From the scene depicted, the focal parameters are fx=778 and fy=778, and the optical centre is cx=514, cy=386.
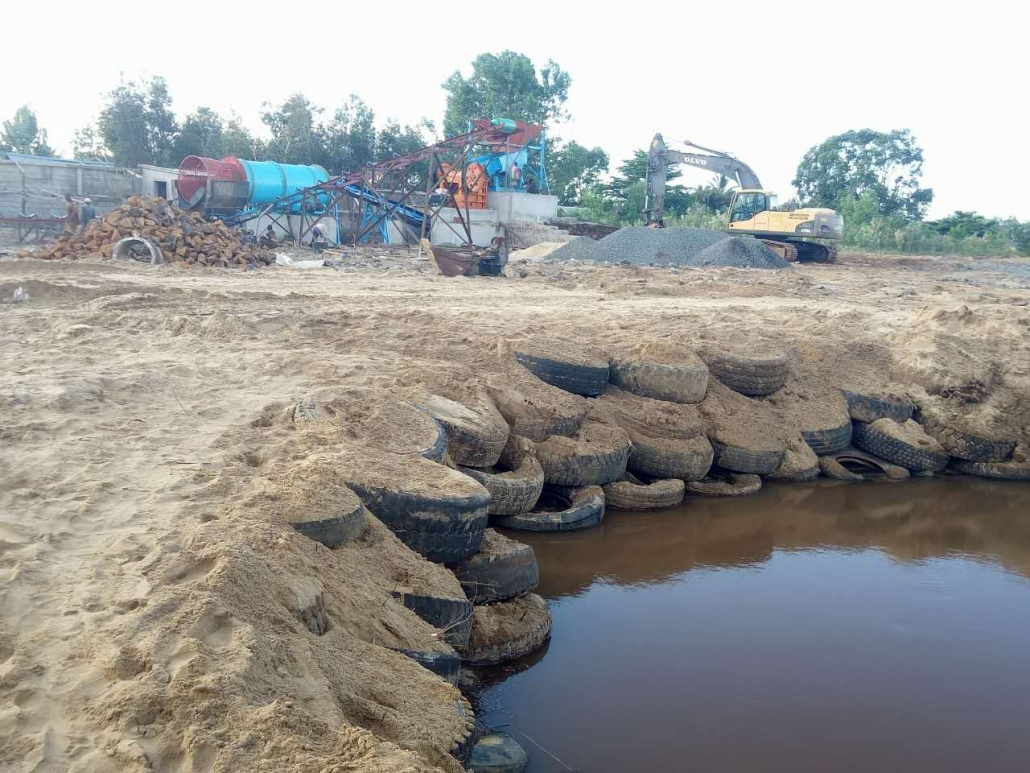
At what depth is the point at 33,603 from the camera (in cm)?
307

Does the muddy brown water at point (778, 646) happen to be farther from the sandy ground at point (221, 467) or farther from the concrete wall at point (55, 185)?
the concrete wall at point (55, 185)

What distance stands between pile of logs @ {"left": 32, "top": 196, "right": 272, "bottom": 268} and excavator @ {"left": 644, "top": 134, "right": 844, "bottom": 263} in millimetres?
14877

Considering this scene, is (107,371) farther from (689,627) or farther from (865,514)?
(865,514)

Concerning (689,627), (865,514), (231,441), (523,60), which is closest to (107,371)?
(231,441)

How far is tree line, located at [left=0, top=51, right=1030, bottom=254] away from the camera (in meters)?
33.6

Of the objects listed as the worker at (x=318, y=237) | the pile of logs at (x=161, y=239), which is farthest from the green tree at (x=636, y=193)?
the pile of logs at (x=161, y=239)

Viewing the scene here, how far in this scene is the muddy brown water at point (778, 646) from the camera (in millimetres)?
4391

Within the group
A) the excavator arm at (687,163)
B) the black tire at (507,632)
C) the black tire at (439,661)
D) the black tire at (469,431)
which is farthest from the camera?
the excavator arm at (687,163)

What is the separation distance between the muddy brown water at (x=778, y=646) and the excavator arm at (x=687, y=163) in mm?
21993

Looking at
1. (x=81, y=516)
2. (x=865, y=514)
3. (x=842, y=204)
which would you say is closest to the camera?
(x=81, y=516)

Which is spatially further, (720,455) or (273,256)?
(273,256)

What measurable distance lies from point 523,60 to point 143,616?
43878 millimetres

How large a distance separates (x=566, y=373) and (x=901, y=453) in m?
4.40

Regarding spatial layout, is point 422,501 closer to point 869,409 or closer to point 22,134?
point 869,409
